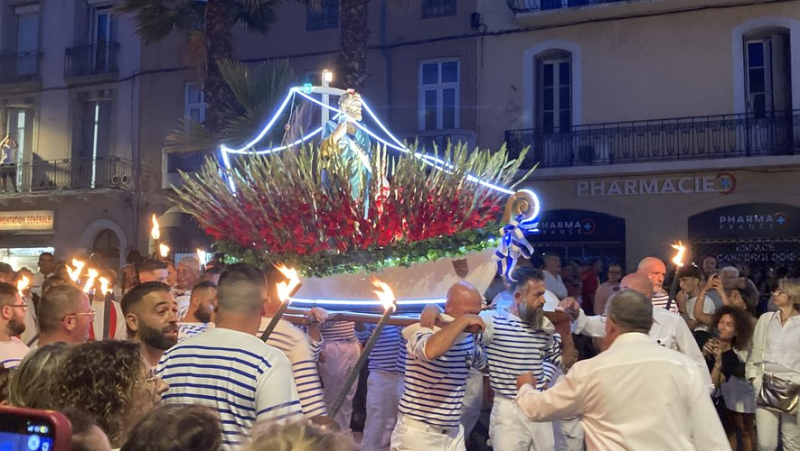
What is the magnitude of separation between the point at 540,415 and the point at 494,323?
5.83 ft

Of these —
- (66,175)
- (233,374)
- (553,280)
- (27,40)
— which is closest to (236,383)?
(233,374)

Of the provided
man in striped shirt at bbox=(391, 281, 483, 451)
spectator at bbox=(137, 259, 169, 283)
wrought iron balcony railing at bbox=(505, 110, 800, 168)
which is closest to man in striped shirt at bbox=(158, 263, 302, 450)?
man in striped shirt at bbox=(391, 281, 483, 451)

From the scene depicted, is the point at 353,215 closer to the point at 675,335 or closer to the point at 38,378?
the point at 675,335

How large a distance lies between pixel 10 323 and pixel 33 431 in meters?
3.41

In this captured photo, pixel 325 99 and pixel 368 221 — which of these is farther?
pixel 325 99

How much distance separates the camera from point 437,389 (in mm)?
5031

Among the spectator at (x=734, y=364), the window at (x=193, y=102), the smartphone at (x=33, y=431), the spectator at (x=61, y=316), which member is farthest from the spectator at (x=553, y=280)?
the window at (x=193, y=102)

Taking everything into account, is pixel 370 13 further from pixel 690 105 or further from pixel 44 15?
pixel 44 15

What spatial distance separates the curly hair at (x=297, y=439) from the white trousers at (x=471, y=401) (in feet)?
16.1

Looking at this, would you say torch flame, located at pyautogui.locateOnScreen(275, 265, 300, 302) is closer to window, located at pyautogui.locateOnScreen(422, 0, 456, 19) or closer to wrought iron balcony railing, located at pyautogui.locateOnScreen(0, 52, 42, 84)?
window, located at pyautogui.locateOnScreen(422, 0, 456, 19)

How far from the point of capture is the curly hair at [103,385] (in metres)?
2.61

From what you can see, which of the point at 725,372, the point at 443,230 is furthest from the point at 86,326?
the point at 725,372

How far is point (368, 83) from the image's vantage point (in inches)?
725

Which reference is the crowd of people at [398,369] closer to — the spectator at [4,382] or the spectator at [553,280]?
the spectator at [4,382]
